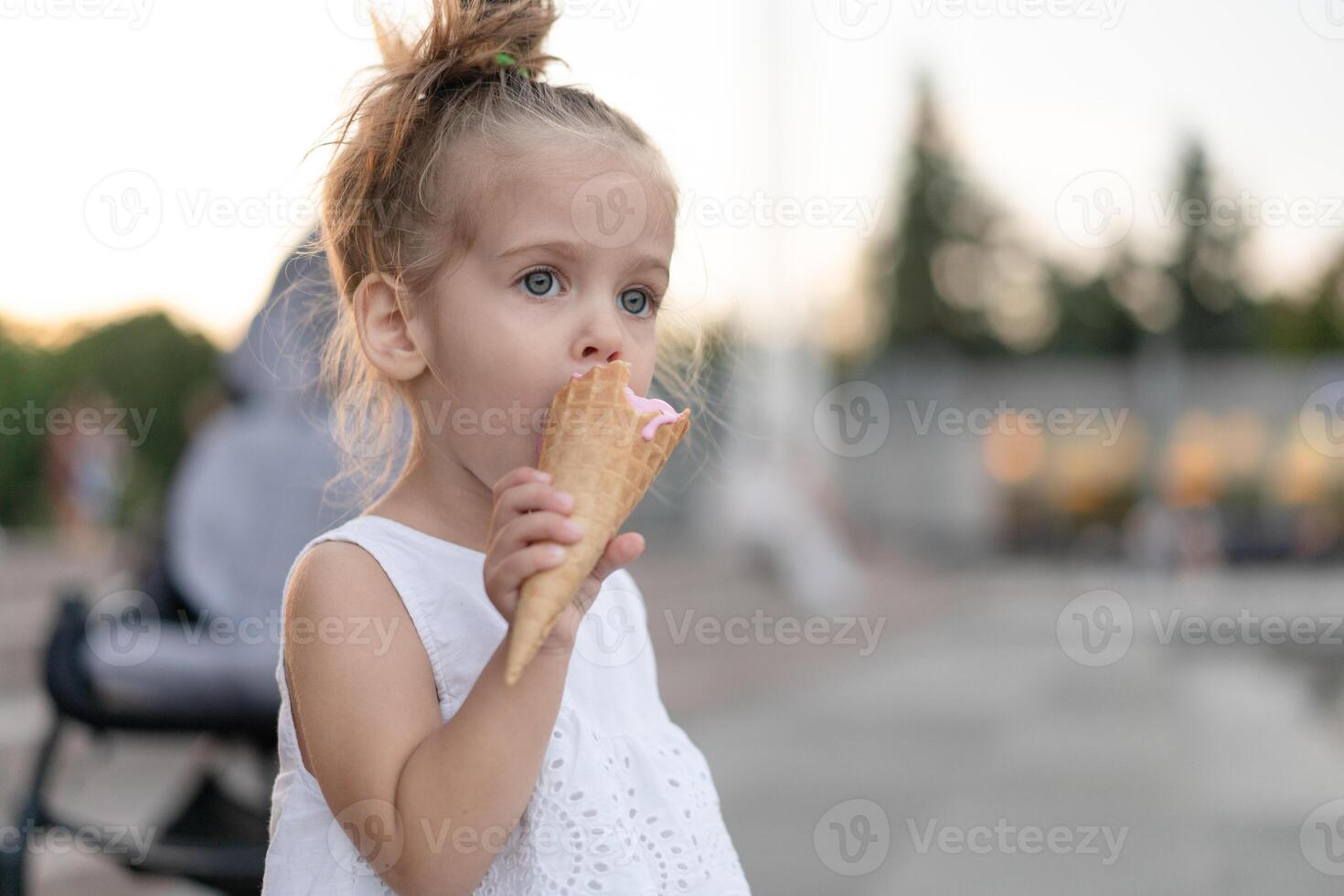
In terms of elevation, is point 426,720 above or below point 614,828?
above

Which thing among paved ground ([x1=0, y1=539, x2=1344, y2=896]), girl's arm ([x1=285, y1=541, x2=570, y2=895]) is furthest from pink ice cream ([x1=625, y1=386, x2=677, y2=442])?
paved ground ([x1=0, y1=539, x2=1344, y2=896])

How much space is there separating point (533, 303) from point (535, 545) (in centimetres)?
36

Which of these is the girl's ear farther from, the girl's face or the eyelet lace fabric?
the eyelet lace fabric

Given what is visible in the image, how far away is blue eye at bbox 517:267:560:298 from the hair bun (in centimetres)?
35

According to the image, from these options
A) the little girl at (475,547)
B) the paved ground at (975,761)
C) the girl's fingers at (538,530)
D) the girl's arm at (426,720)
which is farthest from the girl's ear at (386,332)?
the paved ground at (975,761)

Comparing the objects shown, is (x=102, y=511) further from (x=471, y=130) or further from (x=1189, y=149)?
(x=1189, y=149)

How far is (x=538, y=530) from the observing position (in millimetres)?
1324

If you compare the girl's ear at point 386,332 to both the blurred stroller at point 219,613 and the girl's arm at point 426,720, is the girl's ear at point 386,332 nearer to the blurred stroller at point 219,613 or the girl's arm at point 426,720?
the girl's arm at point 426,720

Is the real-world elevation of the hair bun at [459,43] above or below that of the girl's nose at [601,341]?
above

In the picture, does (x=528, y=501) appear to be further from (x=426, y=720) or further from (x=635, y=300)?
(x=635, y=300)

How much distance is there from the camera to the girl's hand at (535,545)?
1319mm

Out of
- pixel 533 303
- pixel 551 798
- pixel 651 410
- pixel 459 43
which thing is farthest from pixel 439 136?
pixel 551 798

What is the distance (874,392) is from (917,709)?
25.2 metres

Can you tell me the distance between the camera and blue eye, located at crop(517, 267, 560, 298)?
1568 mm
